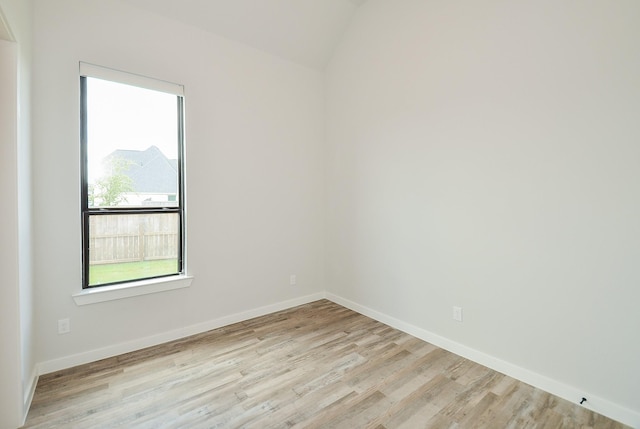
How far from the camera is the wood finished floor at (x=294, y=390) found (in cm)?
187

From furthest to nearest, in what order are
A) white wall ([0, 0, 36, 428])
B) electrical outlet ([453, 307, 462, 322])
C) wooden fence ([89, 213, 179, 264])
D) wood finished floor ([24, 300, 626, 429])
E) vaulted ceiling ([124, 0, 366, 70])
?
1. vaulted ceiling ([124, 0, 366, 70])
2. electrical outlet ([453, 307, 462, 322])
3. wooden fence ([89, 213, 179, 264])
4. wood finished floor ([24, 300, 626, 429])
5. white wall ([0, 0, 36, 428])

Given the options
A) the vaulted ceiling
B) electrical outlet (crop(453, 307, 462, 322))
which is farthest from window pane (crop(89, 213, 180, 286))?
electrical outlet (crop(453, 307, 462, 322))

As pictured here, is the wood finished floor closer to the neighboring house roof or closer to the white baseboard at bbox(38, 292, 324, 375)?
the white baseboard at bbox(38, 292, 324, 375)

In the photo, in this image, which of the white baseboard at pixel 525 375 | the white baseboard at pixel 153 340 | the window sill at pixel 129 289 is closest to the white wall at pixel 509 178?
the white baseboard at pixel 525 375

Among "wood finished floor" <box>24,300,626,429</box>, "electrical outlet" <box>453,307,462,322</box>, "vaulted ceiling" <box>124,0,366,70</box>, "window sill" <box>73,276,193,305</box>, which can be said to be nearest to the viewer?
"wood finished floor" <box>24,300,626,429</box>

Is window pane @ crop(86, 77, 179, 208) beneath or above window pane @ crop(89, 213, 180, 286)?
above

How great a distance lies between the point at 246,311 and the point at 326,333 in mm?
959

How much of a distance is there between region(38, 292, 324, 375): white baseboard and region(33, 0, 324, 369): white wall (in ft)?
0.07

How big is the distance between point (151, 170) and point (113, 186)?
34 centimetres

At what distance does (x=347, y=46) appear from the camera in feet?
12.1

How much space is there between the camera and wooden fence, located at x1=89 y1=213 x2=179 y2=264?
2.58 metres

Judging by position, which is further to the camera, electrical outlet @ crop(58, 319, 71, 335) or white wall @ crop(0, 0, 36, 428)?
electrical outlet @ crop(58, 319, 71, 335)

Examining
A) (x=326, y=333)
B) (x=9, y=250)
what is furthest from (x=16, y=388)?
(x=326, y=333)

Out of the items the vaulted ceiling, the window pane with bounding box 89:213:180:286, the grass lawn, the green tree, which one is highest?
the vaulted ceiling
